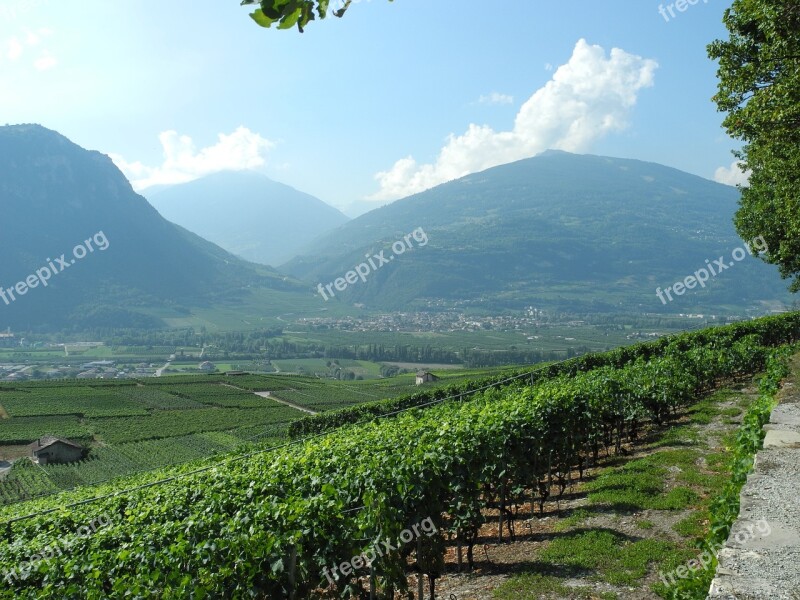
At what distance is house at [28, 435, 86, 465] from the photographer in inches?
1967

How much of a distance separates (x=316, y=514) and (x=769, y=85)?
18.2 m

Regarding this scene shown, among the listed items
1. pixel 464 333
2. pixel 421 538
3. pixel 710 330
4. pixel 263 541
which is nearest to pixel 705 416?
pixel 421 538

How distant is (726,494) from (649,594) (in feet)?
5.35

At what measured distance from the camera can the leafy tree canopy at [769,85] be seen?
14250 millimetres

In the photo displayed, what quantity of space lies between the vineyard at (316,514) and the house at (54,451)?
153ft

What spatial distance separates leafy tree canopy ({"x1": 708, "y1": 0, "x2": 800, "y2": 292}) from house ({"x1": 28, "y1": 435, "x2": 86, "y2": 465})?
5538 centimetres

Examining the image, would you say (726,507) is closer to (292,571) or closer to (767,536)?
(767,536)

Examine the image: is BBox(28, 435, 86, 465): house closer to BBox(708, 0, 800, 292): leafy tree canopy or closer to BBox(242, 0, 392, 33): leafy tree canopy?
BBox(708, 0, 800, 292): leafy tree canopy

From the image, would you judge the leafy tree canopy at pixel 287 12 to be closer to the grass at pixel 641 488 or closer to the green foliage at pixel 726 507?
the green foliage at pixel 726 507

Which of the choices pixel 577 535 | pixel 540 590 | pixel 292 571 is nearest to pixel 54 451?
pixel 577 535

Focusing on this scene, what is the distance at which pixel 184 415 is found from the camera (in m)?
66.4

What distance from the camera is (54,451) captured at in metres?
50.6

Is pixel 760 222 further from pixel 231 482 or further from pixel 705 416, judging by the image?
pixel 231 482

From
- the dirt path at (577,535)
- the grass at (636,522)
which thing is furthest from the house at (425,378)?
the dirt path at (577,535)
